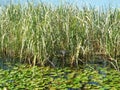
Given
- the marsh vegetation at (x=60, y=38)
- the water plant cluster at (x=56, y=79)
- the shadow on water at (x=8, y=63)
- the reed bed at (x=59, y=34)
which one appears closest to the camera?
the water plant cluster at (x=56, y=79)

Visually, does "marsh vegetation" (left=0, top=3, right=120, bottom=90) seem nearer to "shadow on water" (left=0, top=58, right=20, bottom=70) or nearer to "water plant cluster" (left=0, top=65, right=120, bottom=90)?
"water plant cluster" (left=0, top=65, right=120, bottom=90)

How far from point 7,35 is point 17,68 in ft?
3.63

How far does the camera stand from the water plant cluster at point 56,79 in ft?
18.4

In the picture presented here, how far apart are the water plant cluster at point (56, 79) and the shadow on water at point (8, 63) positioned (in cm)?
20

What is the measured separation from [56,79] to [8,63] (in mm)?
1600

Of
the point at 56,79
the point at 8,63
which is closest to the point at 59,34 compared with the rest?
the point at 8,63

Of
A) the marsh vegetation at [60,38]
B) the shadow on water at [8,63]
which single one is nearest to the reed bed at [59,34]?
the marsh vegetation at [60,38]

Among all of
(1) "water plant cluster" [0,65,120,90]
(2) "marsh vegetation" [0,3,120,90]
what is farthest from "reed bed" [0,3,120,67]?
(1) "water plant cluster" [0,65,120,90]

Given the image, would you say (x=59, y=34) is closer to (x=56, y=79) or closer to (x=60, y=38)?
(x=60, y=38)

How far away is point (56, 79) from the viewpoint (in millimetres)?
5996

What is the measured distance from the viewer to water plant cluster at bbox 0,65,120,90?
18.4 feet

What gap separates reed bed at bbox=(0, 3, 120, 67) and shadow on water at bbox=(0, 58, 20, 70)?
148 millimetres

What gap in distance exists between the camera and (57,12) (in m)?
7.44

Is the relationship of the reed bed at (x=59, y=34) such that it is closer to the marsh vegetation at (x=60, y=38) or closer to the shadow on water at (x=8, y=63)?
the marsh vegetation at (x=60, y=38)
